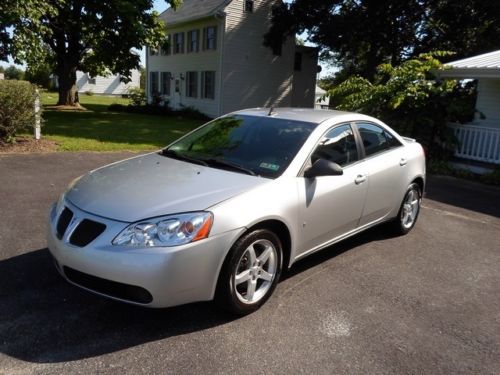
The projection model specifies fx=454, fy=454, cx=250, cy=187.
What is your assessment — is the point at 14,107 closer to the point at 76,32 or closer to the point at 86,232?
the point at 86,232

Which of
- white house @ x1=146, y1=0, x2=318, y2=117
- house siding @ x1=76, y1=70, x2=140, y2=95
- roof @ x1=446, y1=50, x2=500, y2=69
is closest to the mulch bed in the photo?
roof @ x1=446, y1=50, x2=500, y2=69

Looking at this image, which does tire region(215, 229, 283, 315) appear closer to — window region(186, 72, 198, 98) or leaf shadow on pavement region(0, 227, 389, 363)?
leaf shadow on pavement region(0, 227, 389, 363)

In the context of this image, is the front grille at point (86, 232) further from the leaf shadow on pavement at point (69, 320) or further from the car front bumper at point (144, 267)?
the leaf shadow on pavement at point (69, 320)

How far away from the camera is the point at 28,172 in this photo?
8031 mm

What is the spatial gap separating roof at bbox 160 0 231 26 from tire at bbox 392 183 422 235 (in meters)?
19.9

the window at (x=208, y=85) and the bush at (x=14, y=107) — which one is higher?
the window at (x=208, y=85)

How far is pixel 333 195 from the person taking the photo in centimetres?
425

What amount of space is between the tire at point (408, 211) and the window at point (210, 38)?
66.4ft

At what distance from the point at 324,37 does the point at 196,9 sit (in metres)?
8.31

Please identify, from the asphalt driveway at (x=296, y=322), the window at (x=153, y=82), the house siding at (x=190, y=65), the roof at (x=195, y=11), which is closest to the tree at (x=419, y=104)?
the asphalt driveway at (x=296, y=322)

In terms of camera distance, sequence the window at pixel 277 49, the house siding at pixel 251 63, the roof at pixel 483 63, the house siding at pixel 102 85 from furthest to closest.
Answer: the house siding at pixel 102 85, the window at pixel 277 49, the house siding at pixel 251 63, the roof at pixel 483 63

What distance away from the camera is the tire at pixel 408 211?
5.67 metres

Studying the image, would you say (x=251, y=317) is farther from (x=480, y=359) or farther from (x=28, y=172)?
(x=28, y=172)

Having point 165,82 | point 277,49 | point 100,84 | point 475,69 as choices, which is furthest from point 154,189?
point 100,84
